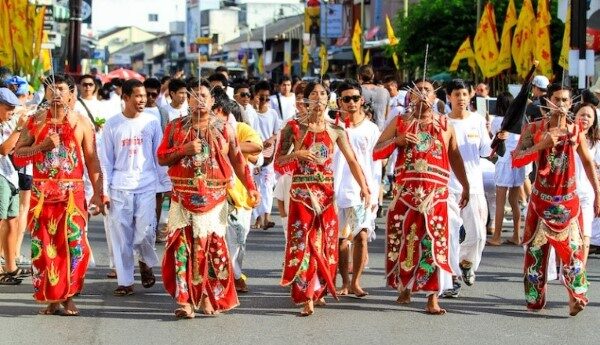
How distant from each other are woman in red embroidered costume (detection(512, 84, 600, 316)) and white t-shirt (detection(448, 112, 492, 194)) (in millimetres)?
1104

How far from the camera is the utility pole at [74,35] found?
A: 30141 millimetres

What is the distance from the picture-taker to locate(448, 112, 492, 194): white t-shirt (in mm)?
11516

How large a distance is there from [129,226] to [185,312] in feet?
4.73

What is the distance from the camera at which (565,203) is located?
10.2 m

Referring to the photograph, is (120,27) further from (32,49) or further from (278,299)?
(278,299)

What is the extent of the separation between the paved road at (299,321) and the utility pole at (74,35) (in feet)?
61.5

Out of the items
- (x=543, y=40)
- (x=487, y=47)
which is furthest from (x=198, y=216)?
(x=487, y=47)

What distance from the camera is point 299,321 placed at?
32.8ft

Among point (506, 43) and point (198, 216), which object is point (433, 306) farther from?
point (506, 43)

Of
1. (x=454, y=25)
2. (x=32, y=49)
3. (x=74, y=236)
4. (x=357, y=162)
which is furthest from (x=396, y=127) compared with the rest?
(x=454, y=25)

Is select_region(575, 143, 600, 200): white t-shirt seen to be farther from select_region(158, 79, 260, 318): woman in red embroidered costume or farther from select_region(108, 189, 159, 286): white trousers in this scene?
select_region(108, 189, 159, 286): white trousers

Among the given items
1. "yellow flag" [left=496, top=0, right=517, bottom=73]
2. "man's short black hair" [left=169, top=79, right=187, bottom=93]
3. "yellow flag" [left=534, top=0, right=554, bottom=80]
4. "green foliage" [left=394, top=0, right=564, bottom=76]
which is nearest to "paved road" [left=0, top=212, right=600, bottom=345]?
"man's short black hair" [left=169, top=79, right=187, bottom=93]

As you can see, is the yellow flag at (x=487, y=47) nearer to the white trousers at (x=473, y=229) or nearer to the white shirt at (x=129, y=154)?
the white trousers at (x=473, y=229)

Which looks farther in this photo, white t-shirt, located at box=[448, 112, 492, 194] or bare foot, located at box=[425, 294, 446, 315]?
white t-shirt, located at box=[448, 112, 492, 194]
